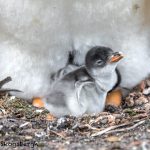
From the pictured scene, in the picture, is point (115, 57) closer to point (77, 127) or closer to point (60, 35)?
point (60, 35)

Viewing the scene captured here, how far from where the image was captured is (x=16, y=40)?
3111mm

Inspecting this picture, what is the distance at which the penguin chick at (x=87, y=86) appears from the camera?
9.56 ft

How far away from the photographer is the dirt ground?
2.24 m

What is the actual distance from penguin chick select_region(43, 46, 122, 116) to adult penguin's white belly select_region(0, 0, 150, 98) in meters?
0.20

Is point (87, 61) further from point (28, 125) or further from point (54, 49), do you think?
point (28, 125)

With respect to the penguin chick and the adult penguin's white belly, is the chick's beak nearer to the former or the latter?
the penguin chick

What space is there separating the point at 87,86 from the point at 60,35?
1.20ft

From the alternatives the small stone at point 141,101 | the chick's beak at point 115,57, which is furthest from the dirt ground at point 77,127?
the chick's beak at point 115,57

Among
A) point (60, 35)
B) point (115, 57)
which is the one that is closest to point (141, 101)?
point (115, 57)

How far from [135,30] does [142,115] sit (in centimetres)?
61

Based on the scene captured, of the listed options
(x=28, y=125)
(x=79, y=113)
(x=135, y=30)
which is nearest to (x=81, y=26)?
(x=135, y=30)

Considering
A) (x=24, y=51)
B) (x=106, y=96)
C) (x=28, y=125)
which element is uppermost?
(x=24, y=51)

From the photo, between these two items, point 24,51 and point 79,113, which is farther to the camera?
point 24,51

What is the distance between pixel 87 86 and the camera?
2.99 metres
